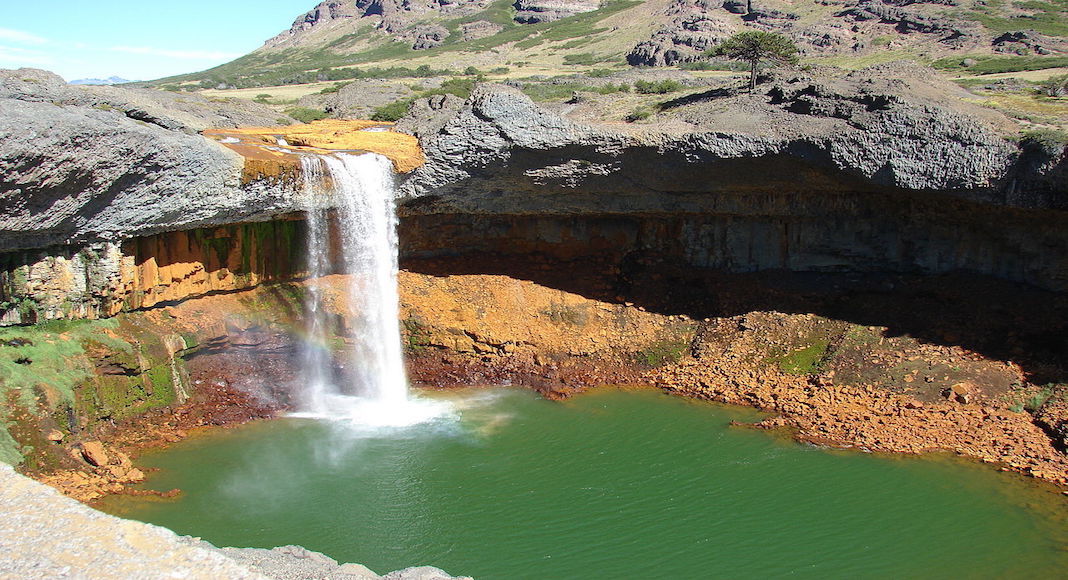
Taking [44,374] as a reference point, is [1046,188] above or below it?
above

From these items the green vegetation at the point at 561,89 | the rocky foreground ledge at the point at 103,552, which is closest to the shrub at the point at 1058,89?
the green vegetation at the point at 561,89

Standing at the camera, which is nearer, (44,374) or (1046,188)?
(44,374)

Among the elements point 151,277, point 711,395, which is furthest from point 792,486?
point 151,277

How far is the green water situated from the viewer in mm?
12164

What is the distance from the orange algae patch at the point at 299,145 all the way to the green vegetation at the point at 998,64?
34.5 metres

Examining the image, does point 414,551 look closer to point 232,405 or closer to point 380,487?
point 380,487

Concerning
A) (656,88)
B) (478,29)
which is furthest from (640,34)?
(656,88)

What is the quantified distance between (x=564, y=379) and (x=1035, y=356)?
10688 mm

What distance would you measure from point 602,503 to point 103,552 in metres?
8.15

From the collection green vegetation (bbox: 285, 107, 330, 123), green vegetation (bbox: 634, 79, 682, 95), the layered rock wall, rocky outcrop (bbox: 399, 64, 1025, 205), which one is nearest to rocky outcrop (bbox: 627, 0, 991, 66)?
green vegetation (bbox: 634, 79, 682, 95)

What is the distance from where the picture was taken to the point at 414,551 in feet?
40.4

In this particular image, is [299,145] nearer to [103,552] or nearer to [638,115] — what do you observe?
[638,115]

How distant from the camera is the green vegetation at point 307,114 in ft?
110

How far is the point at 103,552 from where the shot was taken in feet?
26.6
